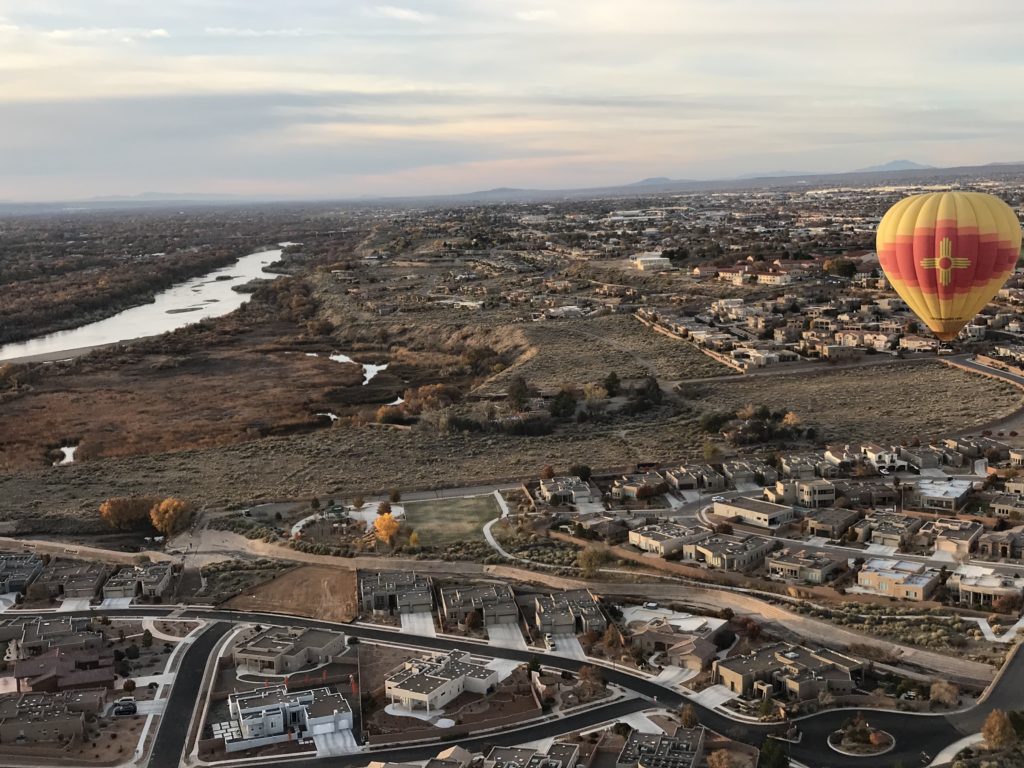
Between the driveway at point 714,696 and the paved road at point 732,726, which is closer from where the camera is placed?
the paved road at point 732,726

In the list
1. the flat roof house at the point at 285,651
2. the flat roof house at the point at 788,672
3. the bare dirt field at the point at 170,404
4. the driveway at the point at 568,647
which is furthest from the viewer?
the bare dirt field at the point at 170,404

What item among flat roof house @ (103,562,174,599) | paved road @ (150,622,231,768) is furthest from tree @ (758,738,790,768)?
flat roof house @ (103,562,174,599)

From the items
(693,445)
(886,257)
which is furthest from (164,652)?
(886,257)

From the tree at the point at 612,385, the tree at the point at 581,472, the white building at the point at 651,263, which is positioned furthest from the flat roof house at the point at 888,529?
the white building at the point at 651,263

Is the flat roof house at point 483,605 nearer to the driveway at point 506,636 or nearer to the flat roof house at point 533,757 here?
the driveway at point 506,636

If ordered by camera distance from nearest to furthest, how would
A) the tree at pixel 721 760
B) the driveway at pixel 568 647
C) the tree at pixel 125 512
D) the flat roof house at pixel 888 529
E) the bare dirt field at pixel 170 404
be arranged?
the tree at pixel 721 760 → the driveway at pixel 568 647 → the flat roof house at pixel 888 529 → the tree at pixel 125 512 → the bare dirt field at pixel 170 404
